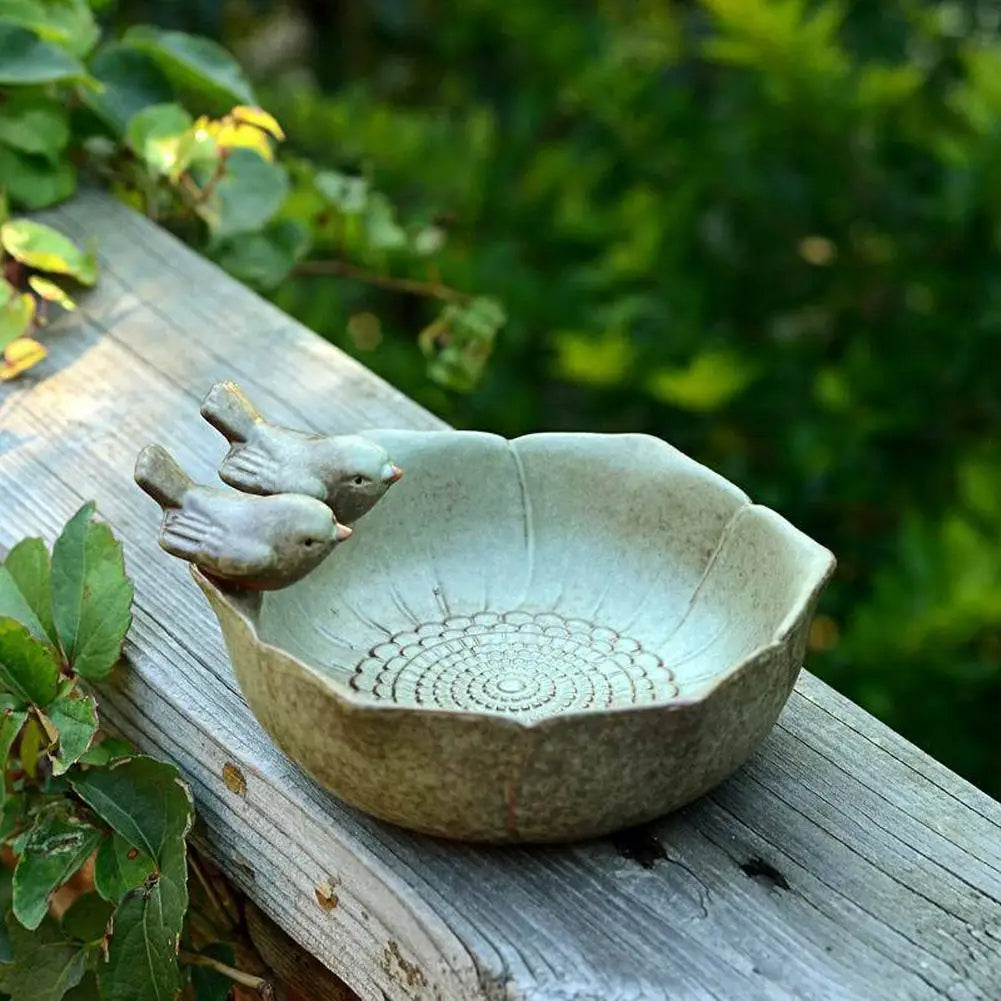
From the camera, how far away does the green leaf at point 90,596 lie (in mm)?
1366

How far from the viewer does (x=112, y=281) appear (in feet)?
6.51

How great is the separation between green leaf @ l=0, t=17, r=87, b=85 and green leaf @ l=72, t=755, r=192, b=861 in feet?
A: 3.31

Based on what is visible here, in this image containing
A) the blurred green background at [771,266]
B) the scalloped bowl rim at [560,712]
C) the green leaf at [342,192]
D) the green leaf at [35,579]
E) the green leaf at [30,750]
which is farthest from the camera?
the blurred green background at [771,266]

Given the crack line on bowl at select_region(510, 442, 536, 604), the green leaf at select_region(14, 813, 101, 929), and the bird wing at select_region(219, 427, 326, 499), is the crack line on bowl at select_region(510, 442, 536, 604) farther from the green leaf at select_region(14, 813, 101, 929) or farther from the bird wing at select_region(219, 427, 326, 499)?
the green leaf at select_region(14, 813, 101, 929)

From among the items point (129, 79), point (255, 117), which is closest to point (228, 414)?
point (255, 117)

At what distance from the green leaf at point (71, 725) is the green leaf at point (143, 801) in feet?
0.12

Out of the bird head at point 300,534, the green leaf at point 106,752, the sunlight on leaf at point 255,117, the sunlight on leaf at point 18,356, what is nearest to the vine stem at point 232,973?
the green leaf at point 106,752

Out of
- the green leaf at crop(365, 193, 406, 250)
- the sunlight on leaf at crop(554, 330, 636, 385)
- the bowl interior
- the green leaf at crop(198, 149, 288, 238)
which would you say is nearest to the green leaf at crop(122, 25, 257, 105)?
the green leaf at crop(198, 149, 288, 238)

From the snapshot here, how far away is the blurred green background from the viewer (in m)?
2.52

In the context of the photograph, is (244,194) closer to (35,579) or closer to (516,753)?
(35,579)

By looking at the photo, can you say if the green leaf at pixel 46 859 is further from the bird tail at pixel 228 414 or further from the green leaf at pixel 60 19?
the green leaf at pixel 60 19

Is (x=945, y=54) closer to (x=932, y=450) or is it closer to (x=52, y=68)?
(x=932, y=450)

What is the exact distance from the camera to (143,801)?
134 cm

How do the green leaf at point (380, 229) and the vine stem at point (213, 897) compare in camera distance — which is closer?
the vine stem at point (213, 897)
